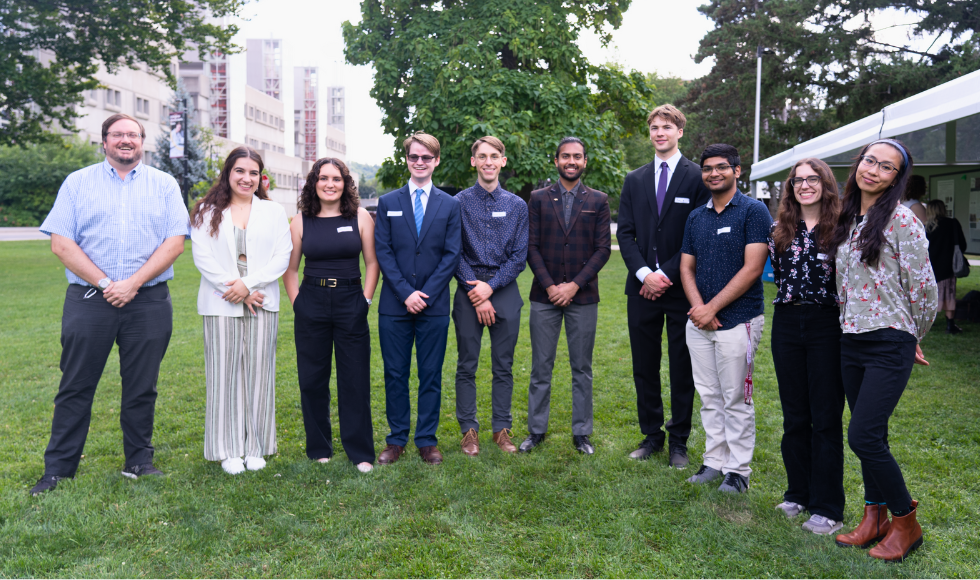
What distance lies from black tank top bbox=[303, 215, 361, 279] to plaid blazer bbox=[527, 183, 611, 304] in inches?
52.1

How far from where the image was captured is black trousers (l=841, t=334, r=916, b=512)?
10.8 ft

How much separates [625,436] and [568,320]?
1.13 metres

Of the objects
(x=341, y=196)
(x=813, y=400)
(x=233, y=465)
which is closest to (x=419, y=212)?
(x=341, y=196)

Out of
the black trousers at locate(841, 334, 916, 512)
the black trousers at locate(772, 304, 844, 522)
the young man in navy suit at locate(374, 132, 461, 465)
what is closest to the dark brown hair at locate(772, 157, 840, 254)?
the black trousers at locate(772, 304, 844, 522)

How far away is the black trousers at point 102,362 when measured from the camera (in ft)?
14.2

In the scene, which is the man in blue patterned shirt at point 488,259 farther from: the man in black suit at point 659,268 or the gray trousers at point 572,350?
the man in black suit at point 659,268

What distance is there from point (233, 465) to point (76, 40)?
16879mm

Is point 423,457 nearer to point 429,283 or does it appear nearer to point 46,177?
point 429,283

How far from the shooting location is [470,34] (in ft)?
55.0

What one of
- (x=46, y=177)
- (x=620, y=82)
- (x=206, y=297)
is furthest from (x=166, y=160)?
(x=206, y=297)

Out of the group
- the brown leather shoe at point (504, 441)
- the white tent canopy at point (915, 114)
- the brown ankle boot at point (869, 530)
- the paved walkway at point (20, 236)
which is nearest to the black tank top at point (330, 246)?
the brown leather shoe at point (504, 441)

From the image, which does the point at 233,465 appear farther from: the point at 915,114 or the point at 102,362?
the point at 915,114

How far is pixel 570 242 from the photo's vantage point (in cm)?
504

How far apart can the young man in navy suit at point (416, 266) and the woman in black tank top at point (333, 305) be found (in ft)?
0.49
